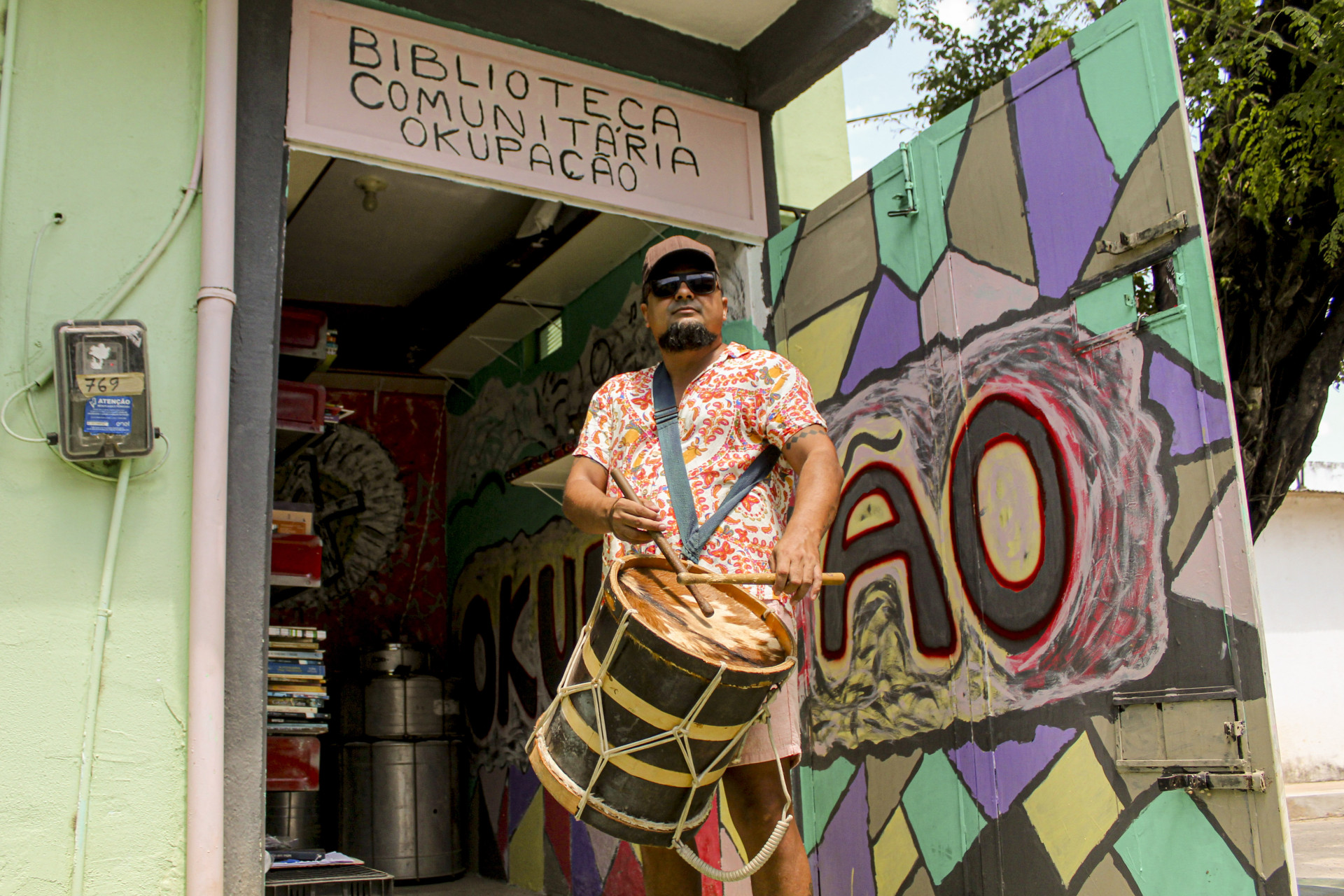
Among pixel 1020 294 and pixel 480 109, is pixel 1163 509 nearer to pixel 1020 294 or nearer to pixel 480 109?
pixel 1020 294

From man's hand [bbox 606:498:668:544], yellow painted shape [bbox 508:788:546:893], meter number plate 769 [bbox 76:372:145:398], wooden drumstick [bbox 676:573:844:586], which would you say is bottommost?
yellow painted shape [bbox 508:788:546:893]

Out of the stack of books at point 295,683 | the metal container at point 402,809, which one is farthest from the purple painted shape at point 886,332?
the metal container at point 402,809

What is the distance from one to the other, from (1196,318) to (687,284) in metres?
1.51

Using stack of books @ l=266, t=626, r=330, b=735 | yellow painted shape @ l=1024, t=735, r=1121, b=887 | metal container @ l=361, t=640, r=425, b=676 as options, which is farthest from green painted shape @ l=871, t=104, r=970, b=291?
metal container @ l=361, t=640, r=425, b=676

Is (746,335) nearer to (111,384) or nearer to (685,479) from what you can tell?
(685,479)

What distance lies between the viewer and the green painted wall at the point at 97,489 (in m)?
3.23

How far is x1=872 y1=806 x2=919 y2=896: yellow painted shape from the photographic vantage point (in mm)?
4109

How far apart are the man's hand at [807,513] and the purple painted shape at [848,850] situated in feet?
6.47

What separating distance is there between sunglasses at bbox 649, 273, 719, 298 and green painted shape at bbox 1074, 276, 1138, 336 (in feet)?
4.20

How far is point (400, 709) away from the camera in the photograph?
7.26m

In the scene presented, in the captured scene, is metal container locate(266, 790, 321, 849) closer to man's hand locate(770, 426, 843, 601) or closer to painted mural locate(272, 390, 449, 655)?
painted mural locate(272, 390, 449, 655)

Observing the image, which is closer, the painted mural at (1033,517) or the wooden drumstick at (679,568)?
the wooden drumstick at (679,568)

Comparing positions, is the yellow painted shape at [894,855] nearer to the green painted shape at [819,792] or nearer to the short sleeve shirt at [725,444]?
the green painted shape at [819,792]

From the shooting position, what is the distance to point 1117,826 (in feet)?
10.8
